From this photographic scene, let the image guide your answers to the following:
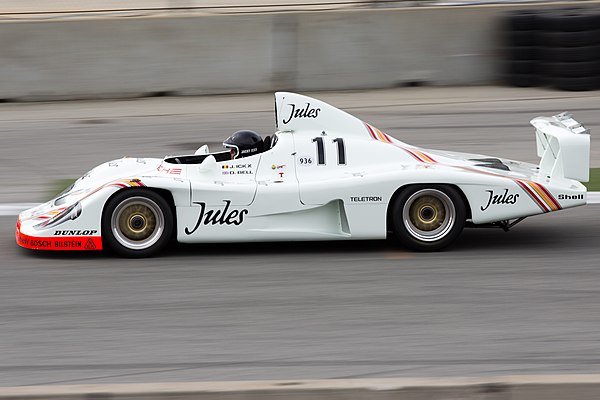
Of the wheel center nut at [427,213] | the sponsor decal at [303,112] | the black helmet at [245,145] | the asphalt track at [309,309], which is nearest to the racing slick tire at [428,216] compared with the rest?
the wheel center nut at [427,213]

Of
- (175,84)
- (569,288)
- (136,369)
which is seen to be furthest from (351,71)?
(136,369)

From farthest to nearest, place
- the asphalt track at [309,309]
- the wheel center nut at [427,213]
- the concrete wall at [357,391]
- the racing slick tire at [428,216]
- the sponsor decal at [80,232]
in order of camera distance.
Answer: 1. the wheel center nut at [427,213]
2. the racing slick tire at [428,216]
3. the sponsor decal at [80,232]
4. the asphalt track at [309,309]
5. the concrete wall at [357,391]

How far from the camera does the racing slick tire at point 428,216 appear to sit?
26.7ft

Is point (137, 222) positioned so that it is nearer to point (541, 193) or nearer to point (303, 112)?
point (303, 112)

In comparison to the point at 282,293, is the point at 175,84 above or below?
above

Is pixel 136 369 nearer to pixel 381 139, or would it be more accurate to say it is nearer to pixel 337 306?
pixel 337 306

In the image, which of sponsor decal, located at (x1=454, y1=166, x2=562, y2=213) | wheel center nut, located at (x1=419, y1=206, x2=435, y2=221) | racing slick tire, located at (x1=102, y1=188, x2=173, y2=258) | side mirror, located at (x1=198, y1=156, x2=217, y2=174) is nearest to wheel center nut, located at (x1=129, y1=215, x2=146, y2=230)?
racing slick tire, located at (x1=102, y1=188, x2=173, y2=258)

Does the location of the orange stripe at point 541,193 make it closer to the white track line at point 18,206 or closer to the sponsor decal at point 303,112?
the sponsor decal at point 303,112

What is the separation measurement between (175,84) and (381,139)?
8900mm

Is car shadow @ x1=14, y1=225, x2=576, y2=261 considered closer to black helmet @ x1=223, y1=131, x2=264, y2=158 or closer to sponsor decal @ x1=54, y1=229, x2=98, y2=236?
sponsor decal @ x1=54, y1=229, x2=98, y2=236

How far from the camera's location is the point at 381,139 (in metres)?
8.75

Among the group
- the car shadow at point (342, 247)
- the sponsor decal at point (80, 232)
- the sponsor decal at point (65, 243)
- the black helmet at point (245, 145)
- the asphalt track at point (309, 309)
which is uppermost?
the black helmet at point (245, 145)

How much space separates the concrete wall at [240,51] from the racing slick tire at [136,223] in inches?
360

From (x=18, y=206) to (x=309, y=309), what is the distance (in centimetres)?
467
